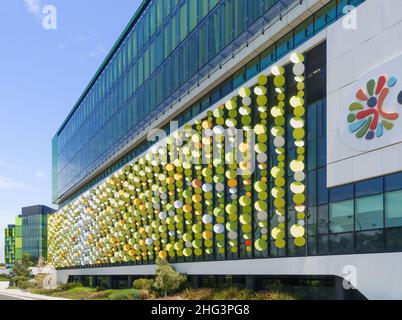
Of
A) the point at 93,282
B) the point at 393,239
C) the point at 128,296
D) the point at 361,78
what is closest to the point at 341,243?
the point at 393,239

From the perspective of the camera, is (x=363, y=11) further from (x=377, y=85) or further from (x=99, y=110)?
(x=99, y=110)

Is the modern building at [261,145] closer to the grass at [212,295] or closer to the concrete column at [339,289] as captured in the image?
the concrete column at [339,289]

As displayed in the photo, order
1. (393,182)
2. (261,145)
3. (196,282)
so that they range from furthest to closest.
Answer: (196,282)
(261,145)
(393,182)

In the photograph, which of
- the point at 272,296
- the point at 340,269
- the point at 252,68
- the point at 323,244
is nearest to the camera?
the point at 340,269

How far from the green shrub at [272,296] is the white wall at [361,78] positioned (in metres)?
6.43

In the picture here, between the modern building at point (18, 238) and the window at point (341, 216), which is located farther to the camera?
the modern building at point (18, 238)

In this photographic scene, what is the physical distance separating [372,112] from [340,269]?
6.82 metres

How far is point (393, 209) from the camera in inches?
832

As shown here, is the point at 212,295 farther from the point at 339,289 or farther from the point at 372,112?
the point at 372,112

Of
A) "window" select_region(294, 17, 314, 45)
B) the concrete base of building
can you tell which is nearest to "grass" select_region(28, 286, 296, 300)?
the concrete base of building

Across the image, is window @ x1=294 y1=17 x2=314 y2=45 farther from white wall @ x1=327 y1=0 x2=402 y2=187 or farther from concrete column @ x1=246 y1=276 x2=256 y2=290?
concrete column @ x1=246 y1=276 x2=256 y2=290

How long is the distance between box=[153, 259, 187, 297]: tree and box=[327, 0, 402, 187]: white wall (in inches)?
639

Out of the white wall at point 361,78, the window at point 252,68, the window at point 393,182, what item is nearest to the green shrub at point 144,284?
the window at point 252,68

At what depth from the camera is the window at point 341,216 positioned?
76.8 ft
